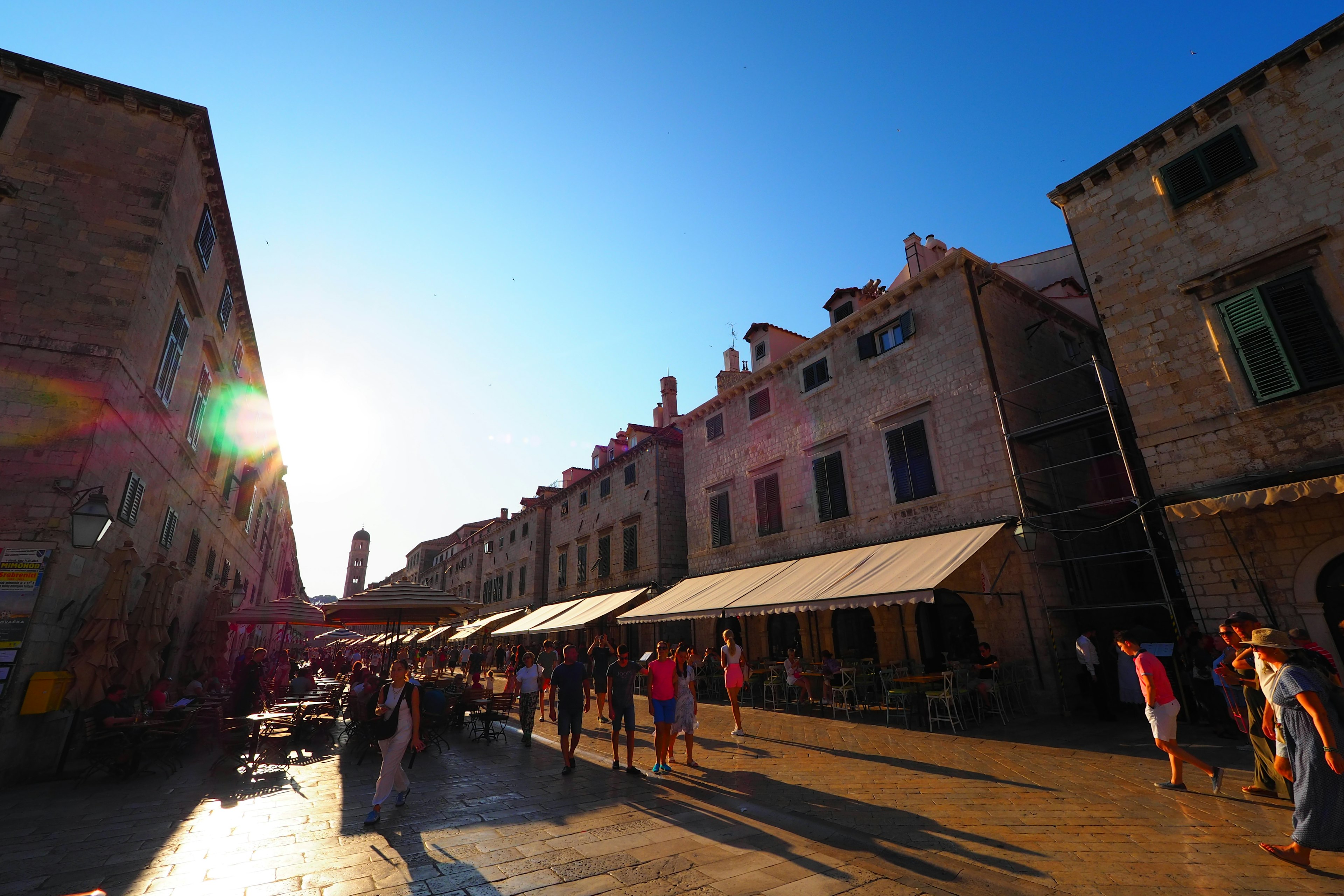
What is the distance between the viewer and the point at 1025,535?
1019 centimetres

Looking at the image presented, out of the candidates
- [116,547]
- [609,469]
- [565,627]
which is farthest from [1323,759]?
[609,469]

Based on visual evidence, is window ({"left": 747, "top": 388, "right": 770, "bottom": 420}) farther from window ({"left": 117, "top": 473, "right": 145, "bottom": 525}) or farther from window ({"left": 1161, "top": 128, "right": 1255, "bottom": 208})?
window ({"left": 117, "top": 473, "right": 145, "bottom": 525})

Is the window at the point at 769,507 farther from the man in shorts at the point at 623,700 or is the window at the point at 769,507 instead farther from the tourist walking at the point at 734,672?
the man in shorts at the point at 623,700

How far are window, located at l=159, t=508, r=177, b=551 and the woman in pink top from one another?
422 inches

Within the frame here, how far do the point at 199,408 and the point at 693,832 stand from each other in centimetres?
1456

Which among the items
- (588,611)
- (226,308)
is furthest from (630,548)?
(226,308)

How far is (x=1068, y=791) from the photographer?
5.80 meters

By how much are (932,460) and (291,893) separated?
473 inches

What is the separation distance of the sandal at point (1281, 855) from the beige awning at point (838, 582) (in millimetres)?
4386

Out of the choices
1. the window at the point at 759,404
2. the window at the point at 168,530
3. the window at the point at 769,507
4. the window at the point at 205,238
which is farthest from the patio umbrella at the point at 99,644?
the window at the point at 759,404

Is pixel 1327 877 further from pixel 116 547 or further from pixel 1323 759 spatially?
pixel 116 547

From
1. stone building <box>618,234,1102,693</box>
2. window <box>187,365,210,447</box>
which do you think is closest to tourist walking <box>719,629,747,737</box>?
stone building <box>618,234,1102,693</box>

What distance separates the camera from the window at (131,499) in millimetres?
9203

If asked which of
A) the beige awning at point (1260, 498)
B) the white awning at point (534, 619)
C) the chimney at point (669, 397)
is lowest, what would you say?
the white awning at point (534, 619)
